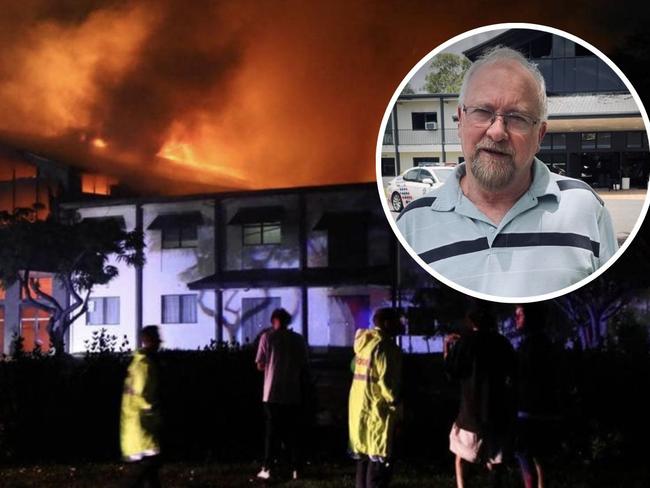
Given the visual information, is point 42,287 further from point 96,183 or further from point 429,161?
point 429,161

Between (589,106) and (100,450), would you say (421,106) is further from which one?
(100,450)

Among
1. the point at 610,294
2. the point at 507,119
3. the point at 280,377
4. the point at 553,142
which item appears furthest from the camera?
the point at 610,294

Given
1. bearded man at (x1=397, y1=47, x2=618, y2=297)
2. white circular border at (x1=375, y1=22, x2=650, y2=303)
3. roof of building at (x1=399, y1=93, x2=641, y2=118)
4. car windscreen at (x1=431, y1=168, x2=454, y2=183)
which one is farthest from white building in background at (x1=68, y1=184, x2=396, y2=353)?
roof of building at (x1=399, y1=93, x2=641, y2=118)

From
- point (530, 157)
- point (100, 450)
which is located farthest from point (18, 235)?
point (530, 157)

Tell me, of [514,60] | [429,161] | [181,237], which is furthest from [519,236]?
[181,237]

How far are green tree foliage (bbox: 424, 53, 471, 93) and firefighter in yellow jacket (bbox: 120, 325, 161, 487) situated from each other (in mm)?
2654

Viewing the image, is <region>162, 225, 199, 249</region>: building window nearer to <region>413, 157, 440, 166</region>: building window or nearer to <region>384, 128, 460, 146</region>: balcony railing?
<region>384, 128, 460, 146</region>: balcony railing

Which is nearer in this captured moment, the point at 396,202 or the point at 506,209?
the point at 506,209

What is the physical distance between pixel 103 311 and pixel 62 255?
73 cm

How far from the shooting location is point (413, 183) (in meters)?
7.23

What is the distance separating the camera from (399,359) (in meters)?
6.78

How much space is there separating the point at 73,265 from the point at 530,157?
502 centimetres

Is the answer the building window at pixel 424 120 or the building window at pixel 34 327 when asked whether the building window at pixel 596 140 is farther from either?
the building window at pixel 34 327

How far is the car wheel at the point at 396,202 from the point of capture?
7.22 m
